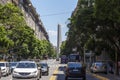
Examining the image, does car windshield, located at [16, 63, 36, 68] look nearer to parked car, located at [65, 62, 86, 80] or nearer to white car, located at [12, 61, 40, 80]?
white car, located at [12, 61, 40, 80]

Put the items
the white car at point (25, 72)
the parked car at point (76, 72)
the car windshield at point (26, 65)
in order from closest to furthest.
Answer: the white car at point (25, 72) → the car windshield at point (26, 65) → the parked car at point (76, 72)

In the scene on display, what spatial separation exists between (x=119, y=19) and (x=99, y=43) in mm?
28778

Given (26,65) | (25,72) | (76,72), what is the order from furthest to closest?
(76,72), (26,65), (25,72)

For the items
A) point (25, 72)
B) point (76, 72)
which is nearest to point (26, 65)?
point (25, 72)

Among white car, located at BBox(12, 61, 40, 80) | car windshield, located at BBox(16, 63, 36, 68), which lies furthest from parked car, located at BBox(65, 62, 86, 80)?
white car, located at BBox(12, 61, 40, 80)

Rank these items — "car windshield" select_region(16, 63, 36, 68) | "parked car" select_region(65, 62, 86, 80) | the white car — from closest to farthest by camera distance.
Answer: the white car < "car windshield" select_region(16, 63, 36, 68) < "parked car" select_region(65, 62, 86, 80)

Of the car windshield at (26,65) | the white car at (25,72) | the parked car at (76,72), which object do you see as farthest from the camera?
the parked car at (76,72)

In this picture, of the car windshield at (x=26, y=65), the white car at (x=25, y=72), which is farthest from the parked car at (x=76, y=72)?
the white car at (x=25, y=72)

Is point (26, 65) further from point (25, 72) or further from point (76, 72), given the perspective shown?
point (76, 72)

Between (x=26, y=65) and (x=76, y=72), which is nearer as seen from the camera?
(x=26, y=65)

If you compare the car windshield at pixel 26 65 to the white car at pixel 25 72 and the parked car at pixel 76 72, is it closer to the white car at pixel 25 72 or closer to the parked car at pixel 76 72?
the white car at pixel 25 72

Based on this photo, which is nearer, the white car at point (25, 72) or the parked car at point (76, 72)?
the white car at point (25, 72)

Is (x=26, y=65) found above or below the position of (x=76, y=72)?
above

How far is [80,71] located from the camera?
39.1 m
